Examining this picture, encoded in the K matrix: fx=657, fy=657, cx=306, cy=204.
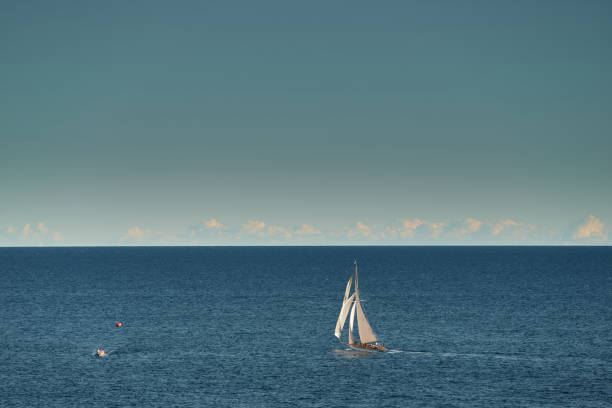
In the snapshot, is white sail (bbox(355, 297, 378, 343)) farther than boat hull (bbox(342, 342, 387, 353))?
Yes

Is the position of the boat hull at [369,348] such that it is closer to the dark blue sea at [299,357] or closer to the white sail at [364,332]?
the white sail at [364,332]

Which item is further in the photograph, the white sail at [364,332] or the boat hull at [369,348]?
the white sail at [364,332]

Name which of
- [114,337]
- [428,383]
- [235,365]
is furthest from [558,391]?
[114,337]

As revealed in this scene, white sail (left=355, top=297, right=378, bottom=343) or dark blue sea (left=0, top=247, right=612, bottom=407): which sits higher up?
white sail (left=355, top=297, right=378, bottom=343)

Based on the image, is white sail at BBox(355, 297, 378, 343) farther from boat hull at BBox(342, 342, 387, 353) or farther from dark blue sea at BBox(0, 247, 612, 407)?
dark blue sea at BBox(0, 247, 612, 407)

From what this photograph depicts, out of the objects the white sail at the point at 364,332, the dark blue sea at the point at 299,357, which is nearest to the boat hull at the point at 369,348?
the white sail at the point at 364,332

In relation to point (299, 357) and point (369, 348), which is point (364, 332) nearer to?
point (369, 348)

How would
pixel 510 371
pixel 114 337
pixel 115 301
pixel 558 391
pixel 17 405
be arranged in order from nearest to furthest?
pixel 17 405 < pixel 558 391 < pixel 510 371 < pixel 114 337 < pixel 115 301

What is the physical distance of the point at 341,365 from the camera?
324 ft

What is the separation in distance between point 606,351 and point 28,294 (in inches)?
6348

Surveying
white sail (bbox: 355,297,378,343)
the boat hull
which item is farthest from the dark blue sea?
white sail (bbox: 355,297,378,343)

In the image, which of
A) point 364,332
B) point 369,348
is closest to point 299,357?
point 369,348

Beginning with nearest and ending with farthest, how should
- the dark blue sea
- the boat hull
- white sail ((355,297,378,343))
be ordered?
the dark blue sea
the boat hull
white sail ((355,297,378,343))

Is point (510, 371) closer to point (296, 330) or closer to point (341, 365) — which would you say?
point (341, 365)
